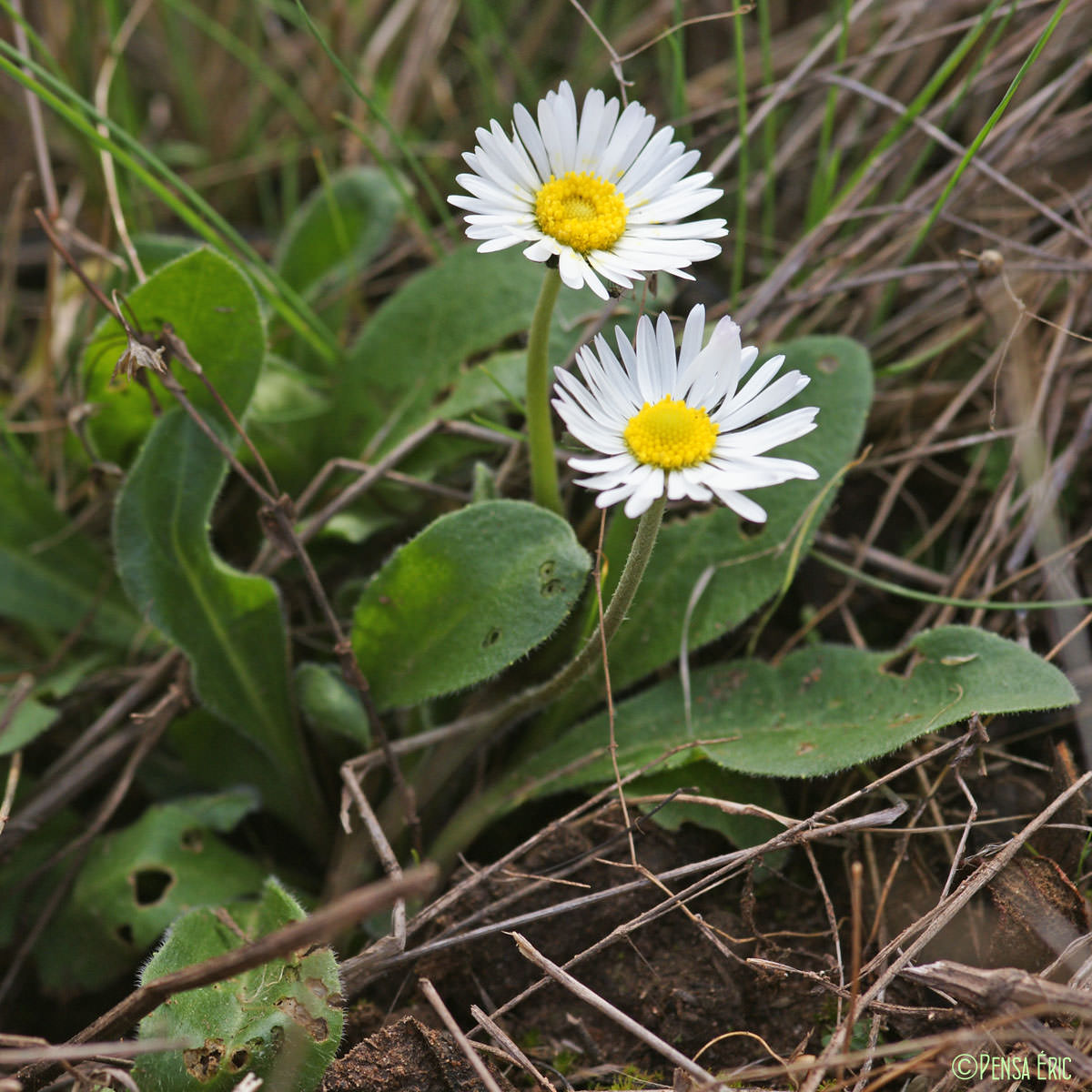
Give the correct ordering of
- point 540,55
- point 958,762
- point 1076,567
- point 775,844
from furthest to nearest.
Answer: point 540,55, point 1076,567, point 958,762, point 775,844

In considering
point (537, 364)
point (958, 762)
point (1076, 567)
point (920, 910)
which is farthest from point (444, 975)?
point (1076, 567)

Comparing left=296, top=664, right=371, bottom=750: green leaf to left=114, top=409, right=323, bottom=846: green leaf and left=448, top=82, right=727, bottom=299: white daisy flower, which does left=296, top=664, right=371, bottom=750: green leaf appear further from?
left=448, top=82, right=727, bottom=299: white daisy flower

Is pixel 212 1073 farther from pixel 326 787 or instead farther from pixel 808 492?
pixel 808 492

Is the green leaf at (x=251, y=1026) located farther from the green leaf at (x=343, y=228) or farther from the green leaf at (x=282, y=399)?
the green leaf at (x=343, y=228)

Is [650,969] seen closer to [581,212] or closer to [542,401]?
[542,401]

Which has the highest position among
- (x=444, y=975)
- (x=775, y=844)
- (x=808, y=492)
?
(x=808, y=492)
